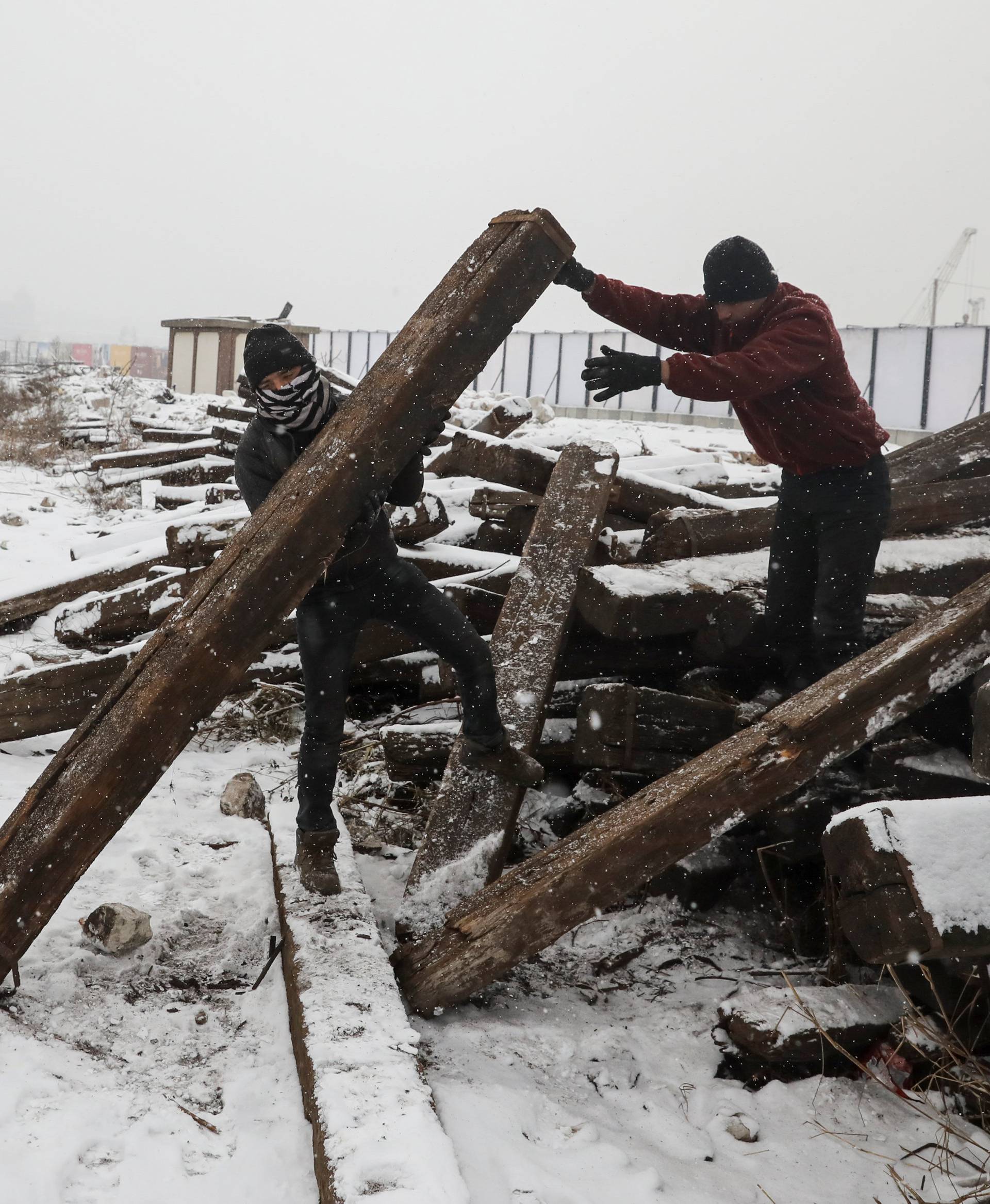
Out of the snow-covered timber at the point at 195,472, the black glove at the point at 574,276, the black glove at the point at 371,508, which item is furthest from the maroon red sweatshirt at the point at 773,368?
the snow-covered timber at the point at 195,472

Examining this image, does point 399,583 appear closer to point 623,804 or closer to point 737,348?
A: point 623,804

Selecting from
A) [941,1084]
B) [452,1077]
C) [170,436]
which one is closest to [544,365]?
[170,436]

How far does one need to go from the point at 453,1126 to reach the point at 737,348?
10.3 ft

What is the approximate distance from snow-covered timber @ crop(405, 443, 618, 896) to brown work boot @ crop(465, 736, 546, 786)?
0.13 feet

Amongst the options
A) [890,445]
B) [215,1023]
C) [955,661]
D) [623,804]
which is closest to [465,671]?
[623,804]

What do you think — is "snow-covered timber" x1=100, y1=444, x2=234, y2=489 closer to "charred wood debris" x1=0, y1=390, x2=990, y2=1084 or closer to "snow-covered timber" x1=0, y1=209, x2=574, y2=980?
"charred wood debris" x1=0, y1=390, x2=990, y2=1084

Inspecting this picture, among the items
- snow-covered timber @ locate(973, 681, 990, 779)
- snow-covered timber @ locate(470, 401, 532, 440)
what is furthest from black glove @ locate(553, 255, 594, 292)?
snow-covered timber @ locate(470, 401, 532, 440)

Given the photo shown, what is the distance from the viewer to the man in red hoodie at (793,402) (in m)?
3.39

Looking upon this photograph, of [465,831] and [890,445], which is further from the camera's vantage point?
[890,445]

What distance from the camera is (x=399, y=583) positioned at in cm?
327

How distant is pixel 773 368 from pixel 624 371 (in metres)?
0.57

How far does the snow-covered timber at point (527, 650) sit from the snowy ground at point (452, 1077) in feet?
1.36

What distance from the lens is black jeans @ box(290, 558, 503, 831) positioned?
323 centimetres

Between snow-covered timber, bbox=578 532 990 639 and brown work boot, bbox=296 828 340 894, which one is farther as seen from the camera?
snow-covered timber, bbox=578 532 990 639
